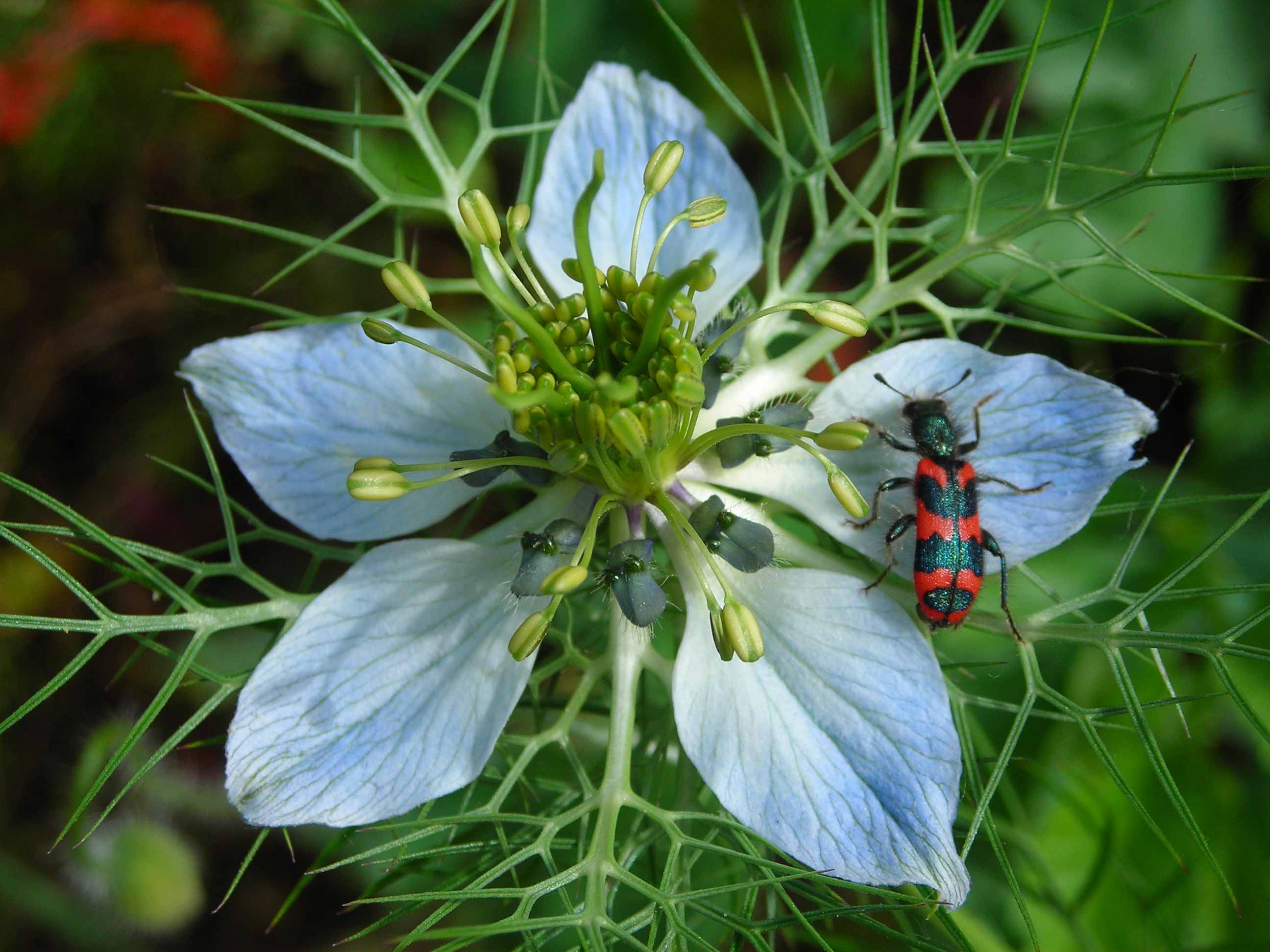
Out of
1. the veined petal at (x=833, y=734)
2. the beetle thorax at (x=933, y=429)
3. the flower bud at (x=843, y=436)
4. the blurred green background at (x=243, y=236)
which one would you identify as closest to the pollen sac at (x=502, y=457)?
the veined petal at (x=833, y=734)

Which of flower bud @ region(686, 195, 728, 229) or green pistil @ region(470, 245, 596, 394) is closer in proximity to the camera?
green pistil @ region(470, 245, 596, 394)

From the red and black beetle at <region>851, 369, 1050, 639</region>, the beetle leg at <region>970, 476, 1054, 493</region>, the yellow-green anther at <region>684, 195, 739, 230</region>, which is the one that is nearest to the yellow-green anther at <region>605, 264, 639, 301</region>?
the yellow-green anther at <region>684, 195, 739, 230</region>

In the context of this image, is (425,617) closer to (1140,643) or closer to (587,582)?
(587,582)

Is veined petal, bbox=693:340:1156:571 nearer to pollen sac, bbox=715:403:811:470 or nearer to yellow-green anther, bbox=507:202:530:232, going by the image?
pollen sac, bbox=715:403:811:470

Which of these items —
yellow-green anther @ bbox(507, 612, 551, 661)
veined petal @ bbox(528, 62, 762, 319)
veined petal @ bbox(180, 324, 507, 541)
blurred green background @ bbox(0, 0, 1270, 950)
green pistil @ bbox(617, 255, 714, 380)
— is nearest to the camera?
green pistil @ bbox(617, 255, 714, 380)

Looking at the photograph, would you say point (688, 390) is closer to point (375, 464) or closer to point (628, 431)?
point (628, 431)

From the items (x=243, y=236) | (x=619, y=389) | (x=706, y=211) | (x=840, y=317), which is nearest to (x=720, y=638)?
(x=619, y=389)
